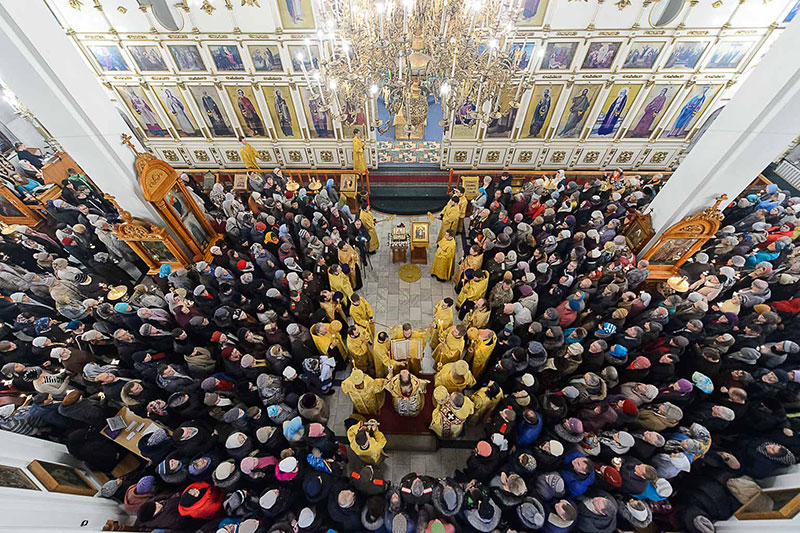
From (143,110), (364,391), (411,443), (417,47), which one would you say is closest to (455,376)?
(364,391)

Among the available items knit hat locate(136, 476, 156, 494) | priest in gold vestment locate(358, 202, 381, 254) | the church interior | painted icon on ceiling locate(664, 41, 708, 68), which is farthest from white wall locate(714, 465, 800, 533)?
painted icon on ceiling locate(664, 41, 708, 68)

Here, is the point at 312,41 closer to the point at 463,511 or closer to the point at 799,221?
the point at 463,511

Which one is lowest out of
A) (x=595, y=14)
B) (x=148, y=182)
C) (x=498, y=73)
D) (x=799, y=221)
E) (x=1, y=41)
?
(x=799, y=221)

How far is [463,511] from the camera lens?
13.3 feet

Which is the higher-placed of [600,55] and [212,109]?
[600,55]

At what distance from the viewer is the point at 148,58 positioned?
895 cm

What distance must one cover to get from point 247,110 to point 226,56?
1.51m

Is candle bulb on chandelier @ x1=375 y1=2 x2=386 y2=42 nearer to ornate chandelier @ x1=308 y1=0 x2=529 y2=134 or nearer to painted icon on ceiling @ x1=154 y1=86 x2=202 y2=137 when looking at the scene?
ornate chandelier @ x1=308 y1=0 x2=529 y2=134

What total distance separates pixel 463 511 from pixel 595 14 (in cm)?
1068

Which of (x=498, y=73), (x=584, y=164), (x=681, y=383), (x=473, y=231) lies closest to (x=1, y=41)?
(x=498, y=73)

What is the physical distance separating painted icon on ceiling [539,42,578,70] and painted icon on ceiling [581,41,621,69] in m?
0.41

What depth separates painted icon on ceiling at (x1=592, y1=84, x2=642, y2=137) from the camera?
9398 millimetres

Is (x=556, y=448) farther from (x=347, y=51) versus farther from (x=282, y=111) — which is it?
(x=282, y=111)

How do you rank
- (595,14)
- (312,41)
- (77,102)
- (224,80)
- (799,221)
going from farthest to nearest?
(224,80)
(312,41)
(595,14)
(799,221)
(77,102)
